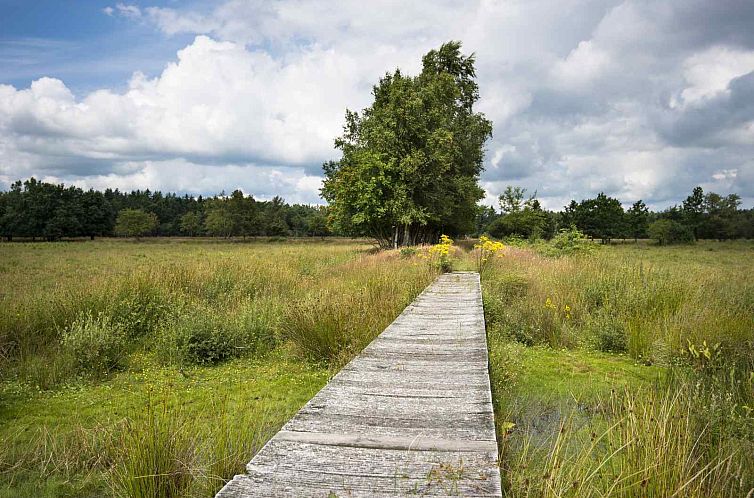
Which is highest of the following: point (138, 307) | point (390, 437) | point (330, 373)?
point (390, 437)

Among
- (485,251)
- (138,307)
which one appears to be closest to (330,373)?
(138,307)

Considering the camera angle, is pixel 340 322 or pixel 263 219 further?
pixel 263 219

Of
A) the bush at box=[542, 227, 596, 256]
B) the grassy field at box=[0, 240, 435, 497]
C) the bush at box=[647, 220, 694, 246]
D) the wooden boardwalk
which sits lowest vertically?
the grassy field at box=[0, 240, 435, 497]

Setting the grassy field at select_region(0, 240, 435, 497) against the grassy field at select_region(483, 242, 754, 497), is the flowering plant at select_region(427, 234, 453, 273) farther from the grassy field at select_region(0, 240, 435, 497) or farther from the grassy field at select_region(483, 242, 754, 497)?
the grassy field at select_region(0, 240, 435, 497)

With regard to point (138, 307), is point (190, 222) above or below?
above

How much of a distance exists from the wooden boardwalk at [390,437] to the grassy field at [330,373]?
0.37 metres

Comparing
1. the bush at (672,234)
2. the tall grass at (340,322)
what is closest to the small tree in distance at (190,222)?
the bush at (672,234)

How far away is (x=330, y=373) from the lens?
19.2 feet

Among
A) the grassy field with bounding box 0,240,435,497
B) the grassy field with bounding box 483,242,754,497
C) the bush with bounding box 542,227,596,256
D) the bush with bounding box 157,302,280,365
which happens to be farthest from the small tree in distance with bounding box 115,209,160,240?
the bush with bounding box 157,302,280,365

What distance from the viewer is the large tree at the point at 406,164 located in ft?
77.5

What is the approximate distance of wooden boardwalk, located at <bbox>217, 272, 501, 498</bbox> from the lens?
2033mm

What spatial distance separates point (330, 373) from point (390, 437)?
11.1 feet

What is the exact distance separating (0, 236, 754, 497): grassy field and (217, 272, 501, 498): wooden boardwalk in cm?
37

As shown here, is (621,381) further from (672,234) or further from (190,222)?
(190,222)
